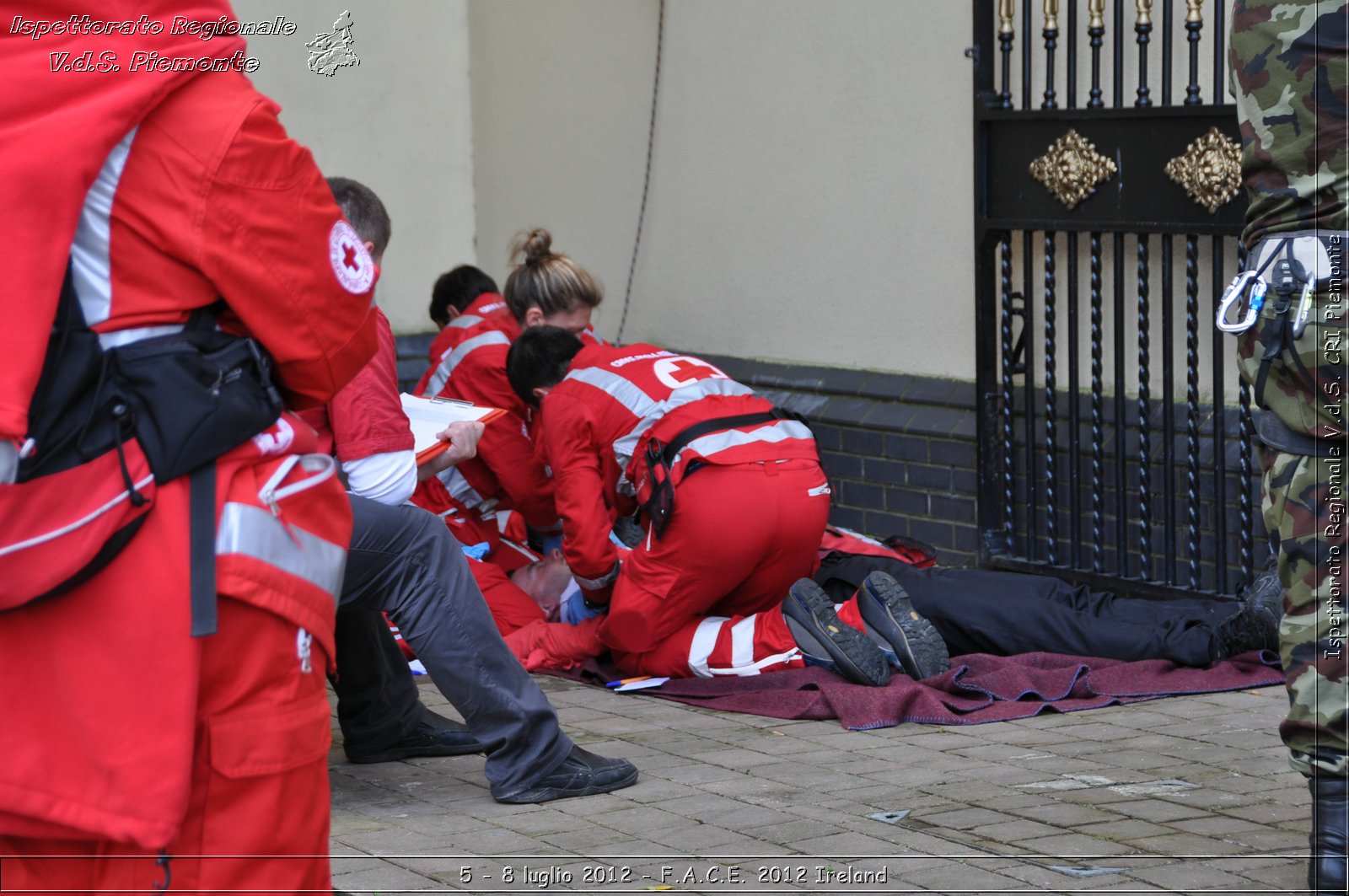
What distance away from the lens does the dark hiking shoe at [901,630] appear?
5.05 metres

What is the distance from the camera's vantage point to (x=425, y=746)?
4.48m

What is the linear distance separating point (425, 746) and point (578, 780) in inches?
24.8

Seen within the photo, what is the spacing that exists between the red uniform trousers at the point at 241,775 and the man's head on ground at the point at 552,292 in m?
4.17

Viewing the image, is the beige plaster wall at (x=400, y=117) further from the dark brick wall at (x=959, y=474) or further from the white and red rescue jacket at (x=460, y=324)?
the dark brick wall at (x=959, y=474)

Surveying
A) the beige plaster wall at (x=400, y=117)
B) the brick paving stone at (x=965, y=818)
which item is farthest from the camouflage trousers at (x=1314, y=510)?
the beige plaster wall at (x=400, y=117)

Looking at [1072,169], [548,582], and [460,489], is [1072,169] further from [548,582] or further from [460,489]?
[460,489]

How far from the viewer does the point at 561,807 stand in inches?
155

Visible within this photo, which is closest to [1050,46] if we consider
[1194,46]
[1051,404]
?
[1194,46]

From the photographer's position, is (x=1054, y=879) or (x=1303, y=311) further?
(x=1054, y=879)

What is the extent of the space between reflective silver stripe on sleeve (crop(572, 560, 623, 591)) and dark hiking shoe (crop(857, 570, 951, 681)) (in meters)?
0.81

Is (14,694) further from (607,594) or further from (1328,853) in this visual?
(607,594)

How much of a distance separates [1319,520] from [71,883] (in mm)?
2194

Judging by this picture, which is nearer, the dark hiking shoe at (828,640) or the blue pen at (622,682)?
the dark hiking shoe at (828,640)

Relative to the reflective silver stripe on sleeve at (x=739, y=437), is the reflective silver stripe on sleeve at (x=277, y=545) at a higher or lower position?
higher
